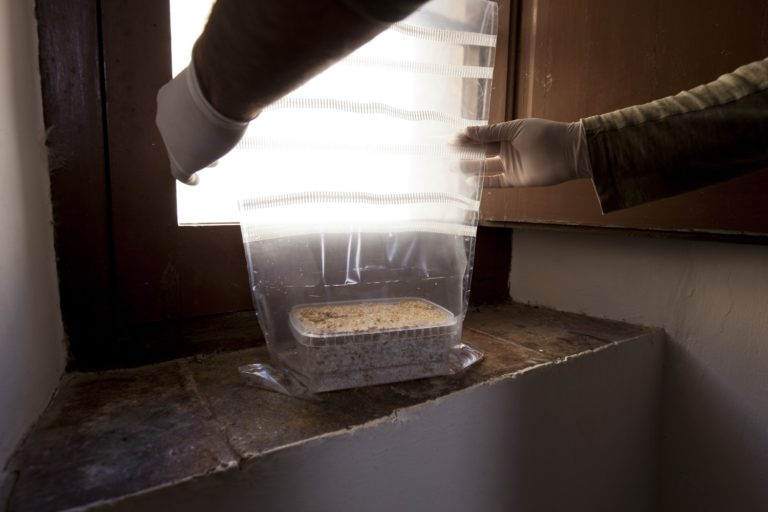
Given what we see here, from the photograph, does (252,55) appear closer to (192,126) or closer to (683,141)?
(192,126)

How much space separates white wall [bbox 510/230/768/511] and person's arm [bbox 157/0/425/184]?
2.70 feet

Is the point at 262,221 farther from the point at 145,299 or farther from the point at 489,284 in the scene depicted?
the point at 489,284

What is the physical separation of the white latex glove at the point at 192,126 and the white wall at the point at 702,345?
0.85 meters

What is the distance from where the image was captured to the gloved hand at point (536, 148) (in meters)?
0.69

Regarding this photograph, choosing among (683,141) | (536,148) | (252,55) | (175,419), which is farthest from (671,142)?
(175,419)

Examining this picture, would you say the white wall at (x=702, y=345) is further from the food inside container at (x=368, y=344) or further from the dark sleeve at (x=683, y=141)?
the food inside container at (x=368, y=344)

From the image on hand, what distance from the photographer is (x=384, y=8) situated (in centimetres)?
28

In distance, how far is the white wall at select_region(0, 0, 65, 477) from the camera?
0.47 metres

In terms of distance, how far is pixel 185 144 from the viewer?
474 mm

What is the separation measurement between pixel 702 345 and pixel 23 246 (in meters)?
1.12

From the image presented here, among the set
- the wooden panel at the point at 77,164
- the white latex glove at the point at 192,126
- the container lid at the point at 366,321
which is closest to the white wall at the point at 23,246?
the wooden panel at the point at 77,164

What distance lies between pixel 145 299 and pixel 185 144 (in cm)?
36

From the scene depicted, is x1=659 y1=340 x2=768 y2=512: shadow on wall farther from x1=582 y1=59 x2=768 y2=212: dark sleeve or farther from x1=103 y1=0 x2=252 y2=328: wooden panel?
x1=103 y1=0 x2=252 y2=328: wooden panel

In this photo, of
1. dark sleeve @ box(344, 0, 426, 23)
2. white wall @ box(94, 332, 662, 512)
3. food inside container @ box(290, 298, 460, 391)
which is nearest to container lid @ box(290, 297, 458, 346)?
food inside container @ box(290, 298, 460, 391)
